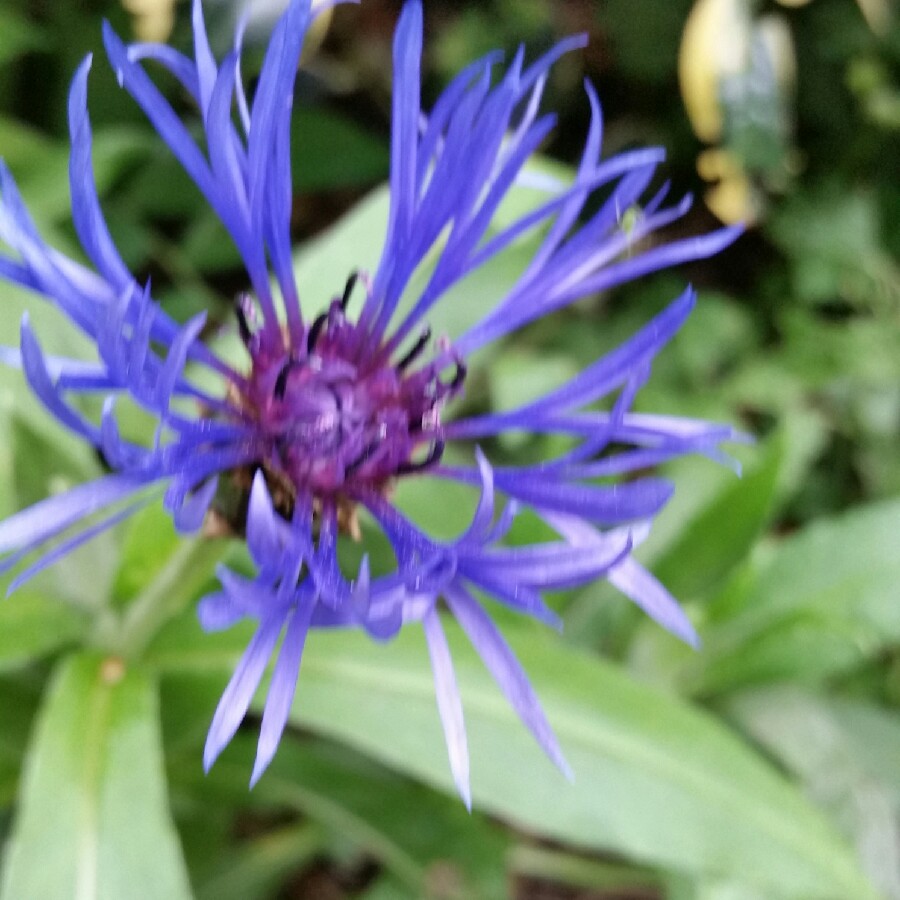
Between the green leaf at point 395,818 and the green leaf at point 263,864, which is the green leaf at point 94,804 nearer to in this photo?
the green leaf at point 395,818

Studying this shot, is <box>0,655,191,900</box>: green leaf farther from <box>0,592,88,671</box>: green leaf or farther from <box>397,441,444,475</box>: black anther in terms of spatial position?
<box>397,441,444,475</box>: black anther

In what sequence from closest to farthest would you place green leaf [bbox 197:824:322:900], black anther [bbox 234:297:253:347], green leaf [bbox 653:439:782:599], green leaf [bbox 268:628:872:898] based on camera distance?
black anther [bbox 234:297:253:347], green leaf [bbox 268:628:872:898], green leaf [bbox 653:439:782:599], green leaf [bbox 197:824:322:900]

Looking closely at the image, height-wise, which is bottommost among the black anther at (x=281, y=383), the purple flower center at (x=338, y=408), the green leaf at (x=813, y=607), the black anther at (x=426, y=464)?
the green leaf at (x=813, y=607)

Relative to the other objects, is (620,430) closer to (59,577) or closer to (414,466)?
(414,466)

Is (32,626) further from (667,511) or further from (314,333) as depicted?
(667,511)

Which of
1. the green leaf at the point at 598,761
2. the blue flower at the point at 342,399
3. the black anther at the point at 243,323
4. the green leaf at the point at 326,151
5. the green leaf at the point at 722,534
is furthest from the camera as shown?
the green leaf at the point at 326,151

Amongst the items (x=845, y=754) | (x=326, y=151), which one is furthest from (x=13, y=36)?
(x=845, y=754)

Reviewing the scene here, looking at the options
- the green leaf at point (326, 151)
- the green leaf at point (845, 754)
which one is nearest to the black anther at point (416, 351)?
the green leaf at point (845, 754)

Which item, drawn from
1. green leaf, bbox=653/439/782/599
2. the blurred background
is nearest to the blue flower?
the blurred background
